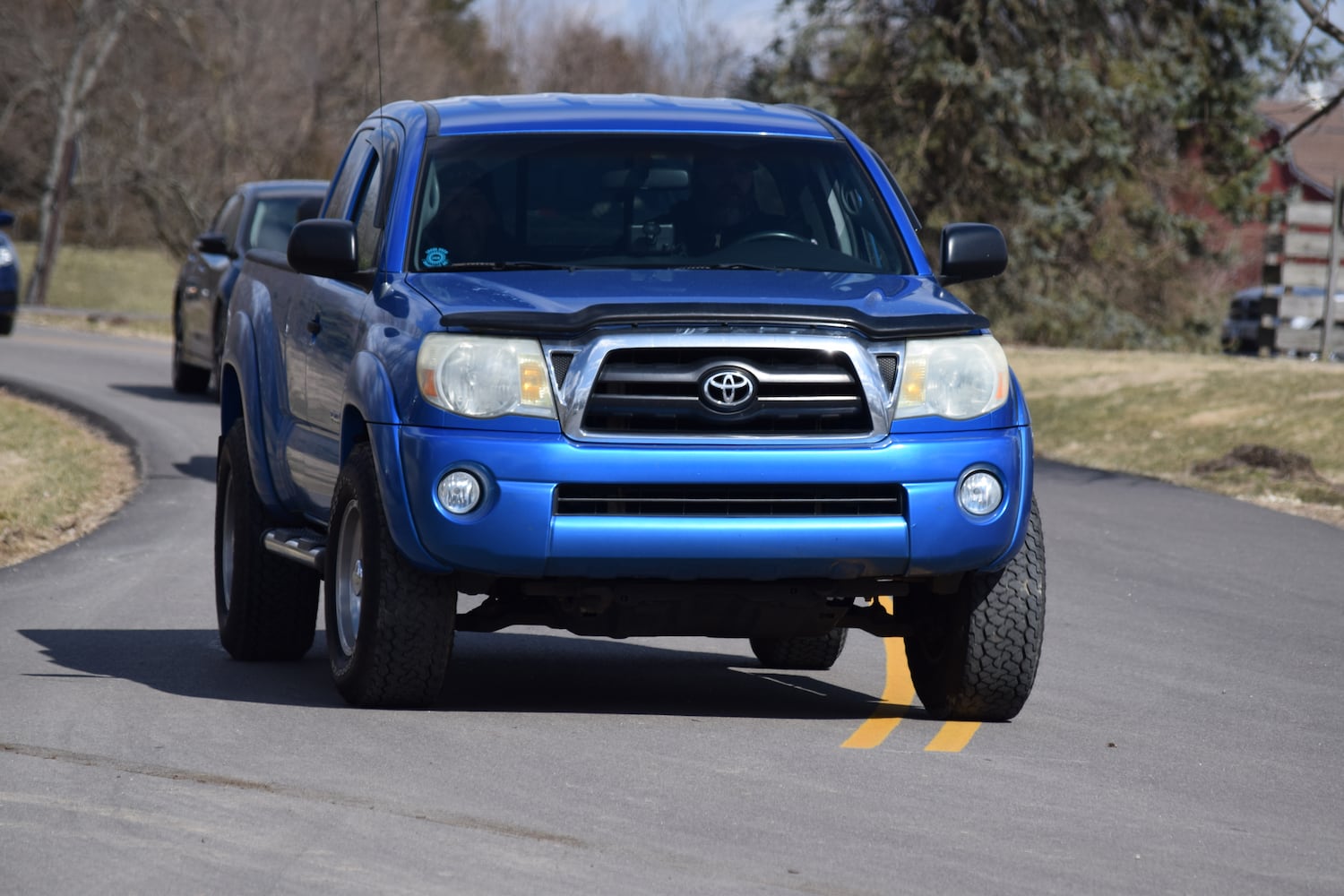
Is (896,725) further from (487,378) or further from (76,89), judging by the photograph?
(76,89)

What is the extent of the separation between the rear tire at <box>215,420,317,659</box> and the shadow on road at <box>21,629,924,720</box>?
0.08 metres

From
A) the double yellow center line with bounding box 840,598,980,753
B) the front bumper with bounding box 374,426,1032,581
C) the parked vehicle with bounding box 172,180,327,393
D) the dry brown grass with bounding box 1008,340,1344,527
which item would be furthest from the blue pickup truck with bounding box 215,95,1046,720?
the parked vehicle with bounding box 172,180,327,393

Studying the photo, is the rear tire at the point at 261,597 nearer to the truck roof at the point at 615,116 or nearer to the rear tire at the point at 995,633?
the truck roof at the point at 615,116

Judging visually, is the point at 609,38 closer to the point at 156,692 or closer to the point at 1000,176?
the point at 1000,176

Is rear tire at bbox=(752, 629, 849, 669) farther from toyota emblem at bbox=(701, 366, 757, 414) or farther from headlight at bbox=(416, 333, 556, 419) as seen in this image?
headlight at bbox=(416, 333, 556, 419)

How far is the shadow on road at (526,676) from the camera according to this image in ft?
26.2

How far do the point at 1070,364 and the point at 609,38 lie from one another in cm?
6245

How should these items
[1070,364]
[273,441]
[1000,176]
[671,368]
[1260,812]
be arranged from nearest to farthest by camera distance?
[1260,812] < [671,368] < [273,441] < [1070,364] < [1000,176]

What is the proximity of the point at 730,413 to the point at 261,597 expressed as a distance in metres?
2.64

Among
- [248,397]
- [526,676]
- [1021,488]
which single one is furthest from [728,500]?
[248,397]

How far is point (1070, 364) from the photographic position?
94.0 feet

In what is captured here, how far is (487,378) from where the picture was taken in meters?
6.96

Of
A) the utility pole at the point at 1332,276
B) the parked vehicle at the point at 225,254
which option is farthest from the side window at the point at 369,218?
the utility pole at the point at 1332,276

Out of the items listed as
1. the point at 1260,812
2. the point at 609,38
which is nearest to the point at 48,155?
the point at 609,38
